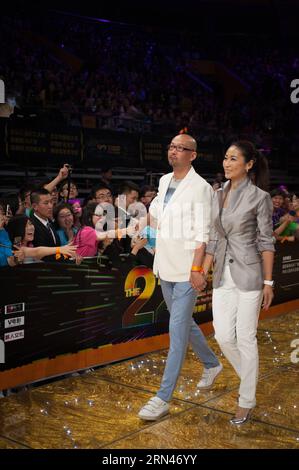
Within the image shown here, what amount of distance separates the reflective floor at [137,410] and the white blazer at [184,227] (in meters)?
1.17

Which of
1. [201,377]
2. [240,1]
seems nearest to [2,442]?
[201,377]

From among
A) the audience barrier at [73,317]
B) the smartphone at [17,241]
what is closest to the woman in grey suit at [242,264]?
the audience barrier at [73,317]

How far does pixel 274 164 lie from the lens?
18.6 metres

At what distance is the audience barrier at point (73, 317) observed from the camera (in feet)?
16.6

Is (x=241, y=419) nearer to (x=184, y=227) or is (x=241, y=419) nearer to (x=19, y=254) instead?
(x=184, y=227)

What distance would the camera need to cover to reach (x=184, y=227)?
457 centimetres

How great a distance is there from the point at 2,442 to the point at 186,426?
1381mm

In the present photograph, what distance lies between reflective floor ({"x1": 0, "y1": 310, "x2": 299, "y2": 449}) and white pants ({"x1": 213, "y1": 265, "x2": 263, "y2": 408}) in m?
0.36

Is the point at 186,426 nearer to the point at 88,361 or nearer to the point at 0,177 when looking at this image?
the point at 88,361

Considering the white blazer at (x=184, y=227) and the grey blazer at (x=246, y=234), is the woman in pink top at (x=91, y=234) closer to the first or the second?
the white blazer at (x=184, y=227)

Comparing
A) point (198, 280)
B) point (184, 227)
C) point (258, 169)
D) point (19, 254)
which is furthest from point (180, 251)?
point (19, 254)

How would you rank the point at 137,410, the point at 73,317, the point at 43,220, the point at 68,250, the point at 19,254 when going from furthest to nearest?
1. the point at 43,220
2. the point at 73,317
3. the point at 68,250
4. the point at 19,254
5. the point at 137,410

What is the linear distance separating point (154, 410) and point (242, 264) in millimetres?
1340

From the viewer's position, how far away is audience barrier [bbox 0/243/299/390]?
505 cm
